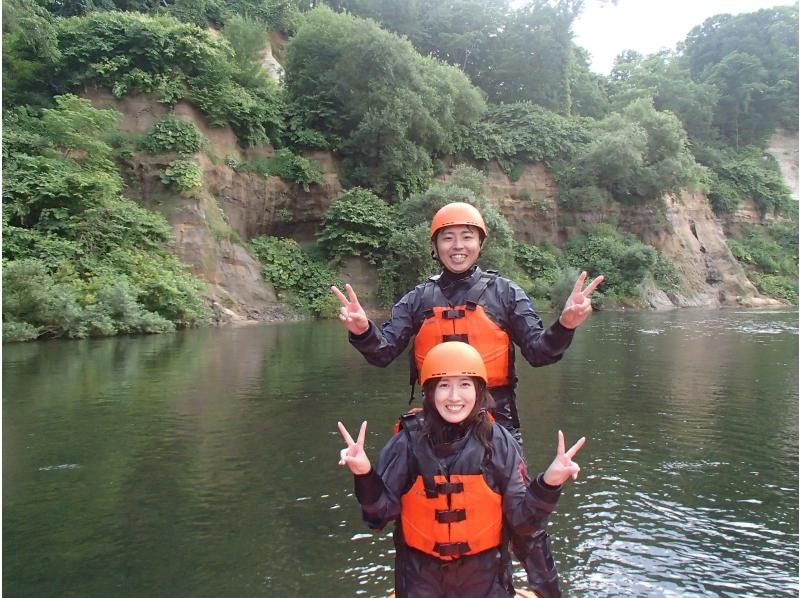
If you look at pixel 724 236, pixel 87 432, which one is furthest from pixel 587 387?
pixel 724 236

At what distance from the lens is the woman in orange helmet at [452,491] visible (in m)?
2.31

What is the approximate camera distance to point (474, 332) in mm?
2914

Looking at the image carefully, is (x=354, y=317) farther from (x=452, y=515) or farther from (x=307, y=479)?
(x=307, y=479)

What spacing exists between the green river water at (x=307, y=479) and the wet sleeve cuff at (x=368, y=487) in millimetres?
1376

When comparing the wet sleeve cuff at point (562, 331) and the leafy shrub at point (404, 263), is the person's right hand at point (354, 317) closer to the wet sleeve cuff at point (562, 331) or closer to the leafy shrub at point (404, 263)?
the wet sleeve cuff at point (562, 331)

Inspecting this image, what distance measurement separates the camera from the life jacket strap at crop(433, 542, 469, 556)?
230 cm

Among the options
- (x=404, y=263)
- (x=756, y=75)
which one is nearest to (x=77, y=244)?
(x=404, y=263)

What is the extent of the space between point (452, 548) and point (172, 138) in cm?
2248

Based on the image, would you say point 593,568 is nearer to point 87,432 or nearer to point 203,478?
point 203,478

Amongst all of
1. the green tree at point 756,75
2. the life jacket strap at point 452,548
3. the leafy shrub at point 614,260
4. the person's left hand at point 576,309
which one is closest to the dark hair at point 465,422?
the life jacket strap at point 452,548

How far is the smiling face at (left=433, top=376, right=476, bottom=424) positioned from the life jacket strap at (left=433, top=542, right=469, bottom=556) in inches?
17.6

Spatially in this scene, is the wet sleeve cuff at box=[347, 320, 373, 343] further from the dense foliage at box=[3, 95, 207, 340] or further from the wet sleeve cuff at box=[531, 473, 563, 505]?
the dense foliage at box=[3, 95, 207, 340]

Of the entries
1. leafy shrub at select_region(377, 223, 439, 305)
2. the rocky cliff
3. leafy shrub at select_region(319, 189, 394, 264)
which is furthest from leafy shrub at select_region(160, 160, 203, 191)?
leafy shrub at select_region(377, 223, 439, 305)

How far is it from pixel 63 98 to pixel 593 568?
21.5m
